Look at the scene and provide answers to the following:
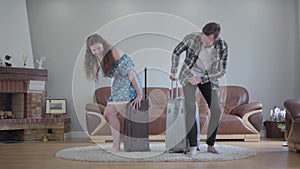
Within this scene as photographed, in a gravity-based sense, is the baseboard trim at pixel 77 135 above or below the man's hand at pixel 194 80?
below

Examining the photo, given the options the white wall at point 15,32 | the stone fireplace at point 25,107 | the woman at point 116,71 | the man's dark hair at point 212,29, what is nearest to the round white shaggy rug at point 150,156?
the woman at point 116,71

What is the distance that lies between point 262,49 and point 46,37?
11.7 ft

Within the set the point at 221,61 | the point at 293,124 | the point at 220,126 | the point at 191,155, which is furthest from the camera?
the point at 220,126

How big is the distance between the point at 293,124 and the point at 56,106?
3.66 metres

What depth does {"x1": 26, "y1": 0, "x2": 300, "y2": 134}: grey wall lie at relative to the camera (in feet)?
21.2

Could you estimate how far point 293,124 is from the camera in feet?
12.9

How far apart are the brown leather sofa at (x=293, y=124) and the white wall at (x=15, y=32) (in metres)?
3.90

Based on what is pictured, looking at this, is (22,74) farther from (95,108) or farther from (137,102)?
(137,102)

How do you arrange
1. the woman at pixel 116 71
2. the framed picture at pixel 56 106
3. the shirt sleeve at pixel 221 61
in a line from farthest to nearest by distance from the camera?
the framed picture at pixel 56 106
the woman at pixel 116 71
the shirt sleeve at pixel 221 61

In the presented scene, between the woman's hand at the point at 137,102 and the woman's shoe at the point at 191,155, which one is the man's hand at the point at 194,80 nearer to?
the woman's hand at the point at 137,102

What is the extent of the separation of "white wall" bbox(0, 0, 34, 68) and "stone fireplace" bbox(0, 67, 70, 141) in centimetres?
33

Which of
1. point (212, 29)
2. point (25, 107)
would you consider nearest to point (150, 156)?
point (212, 29)

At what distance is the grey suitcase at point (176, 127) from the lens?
3.70 meters

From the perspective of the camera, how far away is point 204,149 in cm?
405
